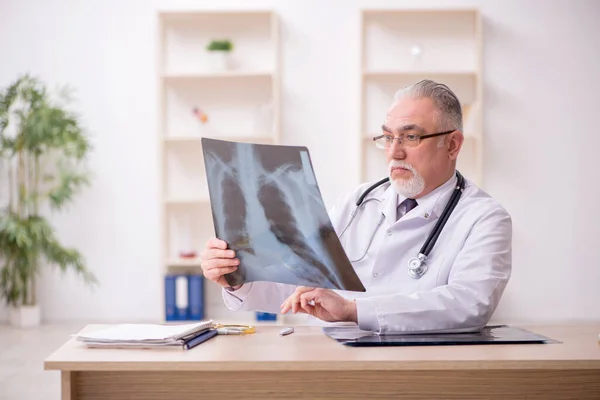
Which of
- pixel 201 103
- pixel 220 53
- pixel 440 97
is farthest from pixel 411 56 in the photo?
pixel 440 97

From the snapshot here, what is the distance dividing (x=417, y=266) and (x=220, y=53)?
3560 millimetres

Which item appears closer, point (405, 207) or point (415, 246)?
point (415, 246)

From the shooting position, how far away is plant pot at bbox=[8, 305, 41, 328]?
16.9 feet

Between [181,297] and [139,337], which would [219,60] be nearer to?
[181,297]

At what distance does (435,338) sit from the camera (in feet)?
5.38

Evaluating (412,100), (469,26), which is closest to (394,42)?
(469,26)

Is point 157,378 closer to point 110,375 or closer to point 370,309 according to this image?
point 110,375

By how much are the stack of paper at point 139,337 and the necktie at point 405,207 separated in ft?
2.44

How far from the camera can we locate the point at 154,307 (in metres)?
5.43

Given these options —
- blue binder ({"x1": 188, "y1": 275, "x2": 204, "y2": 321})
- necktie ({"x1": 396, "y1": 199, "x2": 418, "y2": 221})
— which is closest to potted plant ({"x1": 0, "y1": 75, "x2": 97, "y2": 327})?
blue binder ({"x1": 188, "y1": 275, "x2": 204, "y2": 321})

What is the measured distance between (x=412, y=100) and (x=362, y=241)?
41cm

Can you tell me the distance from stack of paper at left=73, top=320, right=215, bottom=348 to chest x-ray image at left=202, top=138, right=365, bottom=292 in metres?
0.23

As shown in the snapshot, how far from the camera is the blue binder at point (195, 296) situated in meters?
5.12

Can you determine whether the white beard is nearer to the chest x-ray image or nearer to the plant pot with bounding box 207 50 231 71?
the chest x-ray image
